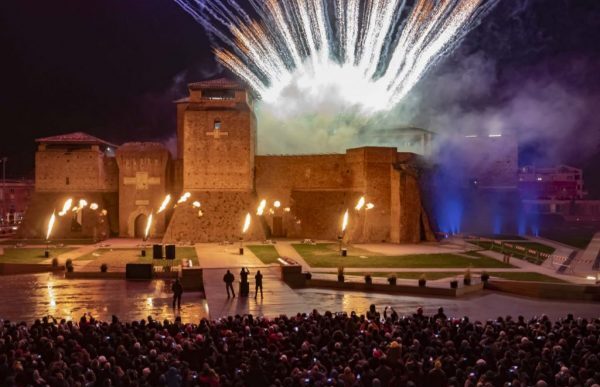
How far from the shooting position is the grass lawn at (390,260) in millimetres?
30312

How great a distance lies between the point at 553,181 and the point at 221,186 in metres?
47.3

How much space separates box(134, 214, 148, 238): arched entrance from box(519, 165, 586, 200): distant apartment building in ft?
154

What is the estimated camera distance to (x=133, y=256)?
3431 centimetres

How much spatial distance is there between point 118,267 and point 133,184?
2001 centimetres

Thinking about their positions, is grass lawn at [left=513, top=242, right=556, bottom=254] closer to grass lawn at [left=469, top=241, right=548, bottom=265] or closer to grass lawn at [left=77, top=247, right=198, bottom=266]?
grass lawn at [left=469, top=241, right=548, bottom=265]

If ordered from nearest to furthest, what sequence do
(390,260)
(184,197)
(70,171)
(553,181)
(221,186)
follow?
(390,260) → (184,197) → (221,186) → (70,171) → (553,181)

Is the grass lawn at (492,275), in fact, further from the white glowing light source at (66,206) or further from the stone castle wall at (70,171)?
the stone castle wall at (70,171)

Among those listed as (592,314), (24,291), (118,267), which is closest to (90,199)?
(118,267)

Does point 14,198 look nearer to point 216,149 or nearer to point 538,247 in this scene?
point 216,149

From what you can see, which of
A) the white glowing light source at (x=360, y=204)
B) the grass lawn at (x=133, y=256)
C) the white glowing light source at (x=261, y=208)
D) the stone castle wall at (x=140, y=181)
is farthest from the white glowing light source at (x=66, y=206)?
the white glowing light source at (x=360, y=204)

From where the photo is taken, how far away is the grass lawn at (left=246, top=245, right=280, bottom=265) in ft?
105

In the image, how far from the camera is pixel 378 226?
142ft

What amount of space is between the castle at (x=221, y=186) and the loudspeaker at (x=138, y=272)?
14.4 meters

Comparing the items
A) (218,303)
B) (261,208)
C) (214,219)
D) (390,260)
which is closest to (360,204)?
(261,208)
